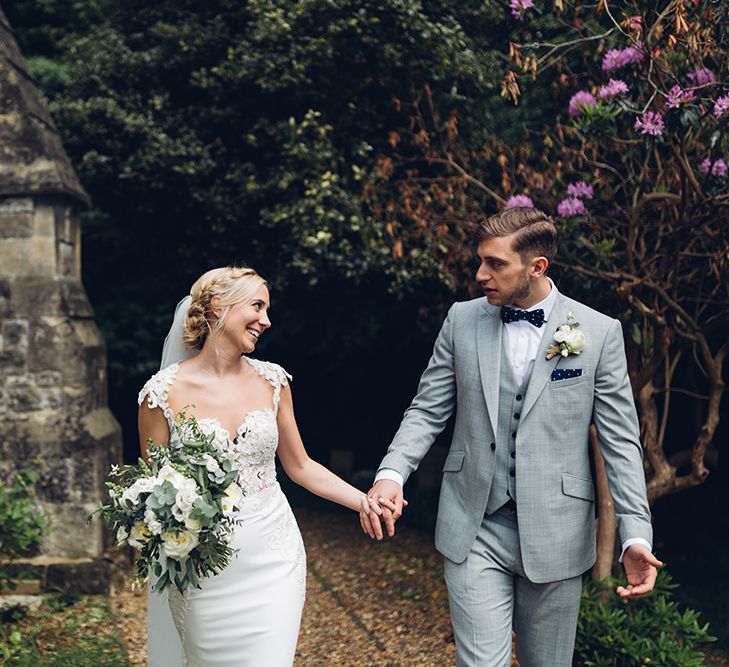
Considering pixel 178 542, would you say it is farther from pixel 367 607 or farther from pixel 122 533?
pixel 367 607

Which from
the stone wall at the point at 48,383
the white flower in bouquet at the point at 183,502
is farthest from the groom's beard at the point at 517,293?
the stone wall at the point at 48,383

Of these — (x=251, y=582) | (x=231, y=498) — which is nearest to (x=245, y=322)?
(x=231, y=498)

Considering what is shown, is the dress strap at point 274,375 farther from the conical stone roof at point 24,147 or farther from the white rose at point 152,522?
the conical stone roof at point 24,147

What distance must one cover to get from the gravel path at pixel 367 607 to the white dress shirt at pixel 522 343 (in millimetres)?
2652

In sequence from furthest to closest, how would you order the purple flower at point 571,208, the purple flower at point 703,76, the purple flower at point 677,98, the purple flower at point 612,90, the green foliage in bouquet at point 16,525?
the green foliage in bouquet at point 16,525
the purple flower at point 571,208
the purple flower at point 703,76
the purple flower at point 612,90
the purple flower at point 677,98

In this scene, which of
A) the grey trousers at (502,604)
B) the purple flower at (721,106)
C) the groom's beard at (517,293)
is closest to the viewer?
the grey trousers at (502,604)

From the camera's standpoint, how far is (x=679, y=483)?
20.1ft

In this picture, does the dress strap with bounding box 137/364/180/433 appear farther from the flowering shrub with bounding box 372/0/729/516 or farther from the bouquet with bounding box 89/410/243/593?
the flowering shrub with bounding box 372/0/729/516

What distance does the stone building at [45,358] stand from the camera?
24.2ft

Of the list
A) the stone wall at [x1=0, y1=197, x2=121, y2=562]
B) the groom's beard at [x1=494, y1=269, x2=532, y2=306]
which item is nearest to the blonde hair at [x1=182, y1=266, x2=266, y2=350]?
the groom's beard at [x1=494, y1=269, x2=532, y2=306]

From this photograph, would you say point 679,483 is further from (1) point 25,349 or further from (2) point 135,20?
(2) point 135,20

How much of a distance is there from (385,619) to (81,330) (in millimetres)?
3119

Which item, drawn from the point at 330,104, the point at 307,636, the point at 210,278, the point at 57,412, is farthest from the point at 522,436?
the point at 330,104

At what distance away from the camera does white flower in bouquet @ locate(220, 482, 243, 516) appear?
3.49 metres
